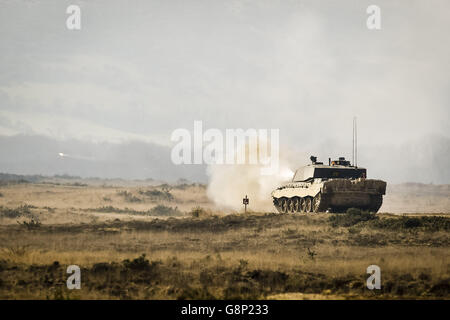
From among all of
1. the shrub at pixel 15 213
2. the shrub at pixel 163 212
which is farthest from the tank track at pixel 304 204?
the shrub at pixel 15 213

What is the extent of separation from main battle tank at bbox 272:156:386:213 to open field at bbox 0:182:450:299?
59.0 inches

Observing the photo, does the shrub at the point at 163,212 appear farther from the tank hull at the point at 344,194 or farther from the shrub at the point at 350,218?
the shrub at the point at 350,218

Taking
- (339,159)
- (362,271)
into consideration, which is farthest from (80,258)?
(339,159)

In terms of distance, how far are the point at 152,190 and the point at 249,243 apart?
4172 centimetres

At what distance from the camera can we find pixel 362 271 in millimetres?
15984

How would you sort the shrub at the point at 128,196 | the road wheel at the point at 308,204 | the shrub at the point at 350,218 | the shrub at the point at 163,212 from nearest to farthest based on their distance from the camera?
1. the shrub at the point at 350,218
2. the road wheel at the point at 308,204
3. the shrub at the point at 163,212
4. the shrub at the point at 128,196

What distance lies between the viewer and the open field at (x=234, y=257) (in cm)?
1444

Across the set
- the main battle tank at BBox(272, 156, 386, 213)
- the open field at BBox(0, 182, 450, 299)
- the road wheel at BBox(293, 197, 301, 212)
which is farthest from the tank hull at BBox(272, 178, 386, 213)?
the road wheel at BBox(293, 197, 301, 212)

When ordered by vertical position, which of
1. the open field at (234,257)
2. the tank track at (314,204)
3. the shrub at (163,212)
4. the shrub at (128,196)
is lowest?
the shrub at (163,212)

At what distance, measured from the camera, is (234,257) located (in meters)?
19.2

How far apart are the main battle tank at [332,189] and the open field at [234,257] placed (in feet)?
4.92

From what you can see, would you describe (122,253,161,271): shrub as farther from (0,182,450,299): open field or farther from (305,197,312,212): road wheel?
(305,197,312,212): road wheel

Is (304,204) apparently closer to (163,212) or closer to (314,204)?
(314,204)

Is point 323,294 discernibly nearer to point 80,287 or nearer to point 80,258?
point 80,287
